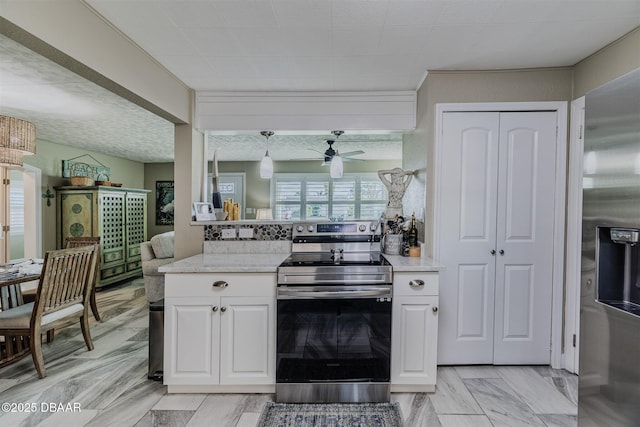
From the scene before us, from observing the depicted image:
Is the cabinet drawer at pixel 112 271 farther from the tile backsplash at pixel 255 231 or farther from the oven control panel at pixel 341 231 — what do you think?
the oven control panel at pixel 341 231

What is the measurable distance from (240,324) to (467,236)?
1.80m

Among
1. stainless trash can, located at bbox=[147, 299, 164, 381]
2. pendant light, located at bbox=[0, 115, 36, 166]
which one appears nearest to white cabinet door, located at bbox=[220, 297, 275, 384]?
stainless trash can, located at bbox=[147, 299, 164, 381]

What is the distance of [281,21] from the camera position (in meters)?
1.76

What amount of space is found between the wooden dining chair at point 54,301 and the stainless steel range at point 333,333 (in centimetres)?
191

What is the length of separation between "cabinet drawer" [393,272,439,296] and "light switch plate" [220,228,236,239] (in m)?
1.44

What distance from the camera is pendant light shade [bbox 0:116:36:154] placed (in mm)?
2652

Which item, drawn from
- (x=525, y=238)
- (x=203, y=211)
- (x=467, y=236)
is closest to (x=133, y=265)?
(x=203, y=211)

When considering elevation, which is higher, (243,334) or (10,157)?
(10,157)

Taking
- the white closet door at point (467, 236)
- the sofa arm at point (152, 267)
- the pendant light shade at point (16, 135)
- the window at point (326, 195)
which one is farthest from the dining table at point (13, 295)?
the window at point (326, 195)

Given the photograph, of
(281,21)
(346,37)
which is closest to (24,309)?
(281,21)

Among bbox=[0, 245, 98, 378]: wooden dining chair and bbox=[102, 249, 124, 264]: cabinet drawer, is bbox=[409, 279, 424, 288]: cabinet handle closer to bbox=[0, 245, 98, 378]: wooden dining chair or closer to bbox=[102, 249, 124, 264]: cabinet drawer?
bbox=[0, 245, 98, 378]: wooden dining chair

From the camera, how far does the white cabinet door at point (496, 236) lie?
94.3 inches

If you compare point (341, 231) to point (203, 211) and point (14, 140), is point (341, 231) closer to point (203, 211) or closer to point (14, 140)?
point (203, 211)

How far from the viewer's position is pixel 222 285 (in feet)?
6.67
